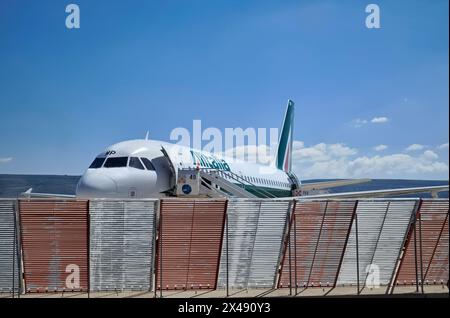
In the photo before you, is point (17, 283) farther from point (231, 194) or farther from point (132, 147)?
point (231, 194)

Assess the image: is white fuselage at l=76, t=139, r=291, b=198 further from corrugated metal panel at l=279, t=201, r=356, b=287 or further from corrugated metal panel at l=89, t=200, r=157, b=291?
corrugated metal panel at l=279, t=201, r=356, b=287

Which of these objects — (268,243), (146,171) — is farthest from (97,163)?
(268,243)

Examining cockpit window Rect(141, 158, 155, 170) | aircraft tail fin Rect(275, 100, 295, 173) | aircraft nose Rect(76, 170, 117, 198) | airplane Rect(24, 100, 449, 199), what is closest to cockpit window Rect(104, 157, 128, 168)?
airplane Rect(24, 100, 449, 199)

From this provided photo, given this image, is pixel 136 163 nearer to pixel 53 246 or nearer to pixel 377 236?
pixel 53 246

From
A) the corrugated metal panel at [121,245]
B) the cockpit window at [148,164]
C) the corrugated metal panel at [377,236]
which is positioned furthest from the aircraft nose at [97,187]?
the corrugated metal panel at [377,236]

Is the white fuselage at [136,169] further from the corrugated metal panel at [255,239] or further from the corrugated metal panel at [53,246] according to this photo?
the corrugated metal panel at [255,239]

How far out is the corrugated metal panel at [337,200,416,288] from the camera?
42.8 feet

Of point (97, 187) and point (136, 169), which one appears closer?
point (97, 187)

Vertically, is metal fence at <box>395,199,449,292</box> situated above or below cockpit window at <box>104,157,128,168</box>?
below

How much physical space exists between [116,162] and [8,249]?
9.01 meters

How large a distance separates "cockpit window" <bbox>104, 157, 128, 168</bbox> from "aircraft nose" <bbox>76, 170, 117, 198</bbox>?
902 mm

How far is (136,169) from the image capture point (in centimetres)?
2069

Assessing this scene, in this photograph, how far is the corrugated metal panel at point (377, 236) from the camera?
42.8 feet

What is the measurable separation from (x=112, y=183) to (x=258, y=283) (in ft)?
27.9
